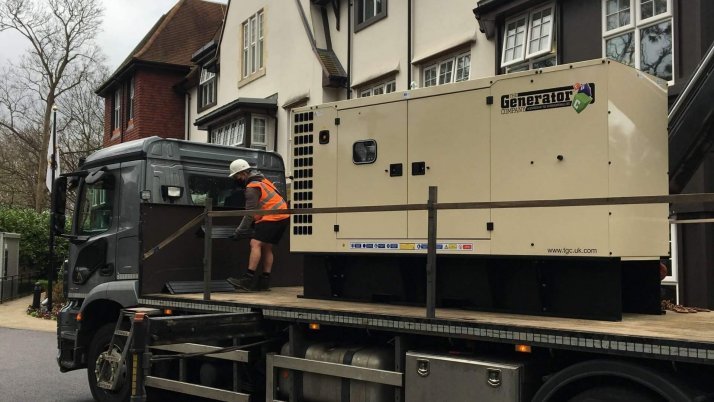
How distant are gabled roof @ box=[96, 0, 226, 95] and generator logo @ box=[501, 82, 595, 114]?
26.4 m

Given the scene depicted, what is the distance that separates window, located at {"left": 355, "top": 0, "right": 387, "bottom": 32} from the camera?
55.1 feet

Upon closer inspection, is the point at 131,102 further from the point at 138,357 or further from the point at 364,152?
the point at 138,357

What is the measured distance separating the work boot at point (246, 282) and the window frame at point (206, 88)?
63.3 ft

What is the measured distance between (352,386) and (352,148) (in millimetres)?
2102

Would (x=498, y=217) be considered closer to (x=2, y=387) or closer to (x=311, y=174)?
(x=311, y=174)

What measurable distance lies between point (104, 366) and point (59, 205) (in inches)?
77.4

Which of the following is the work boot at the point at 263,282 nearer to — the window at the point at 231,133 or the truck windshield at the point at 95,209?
the truck windshield at the point at 95,209

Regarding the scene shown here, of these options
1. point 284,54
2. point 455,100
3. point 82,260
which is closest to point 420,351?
point 455,100

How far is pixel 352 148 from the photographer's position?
6152 millimetres

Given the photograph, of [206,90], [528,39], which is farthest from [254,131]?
[528,39]

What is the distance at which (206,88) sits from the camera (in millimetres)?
27281

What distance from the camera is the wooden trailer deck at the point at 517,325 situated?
3.60 m

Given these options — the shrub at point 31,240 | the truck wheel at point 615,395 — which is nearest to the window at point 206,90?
the shrub at point 31,240

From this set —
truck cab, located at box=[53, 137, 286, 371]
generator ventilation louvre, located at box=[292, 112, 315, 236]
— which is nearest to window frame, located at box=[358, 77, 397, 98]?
truck cab, located at box=[53, 137, 286, 371]
